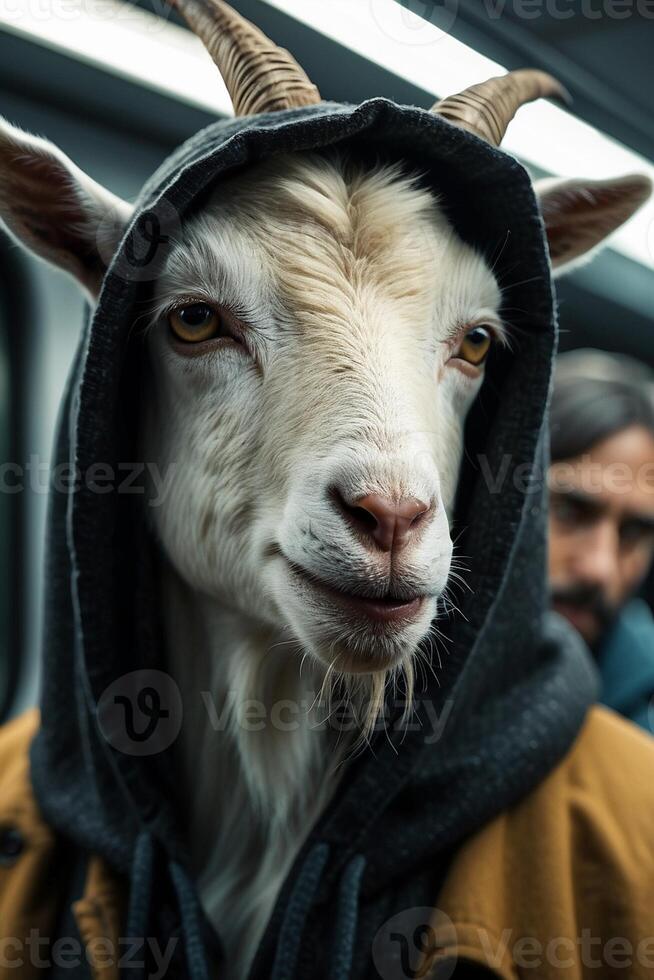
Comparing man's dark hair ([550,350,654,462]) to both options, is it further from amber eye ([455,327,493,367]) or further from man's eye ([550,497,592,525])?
amber eye ([455,327,493,367])

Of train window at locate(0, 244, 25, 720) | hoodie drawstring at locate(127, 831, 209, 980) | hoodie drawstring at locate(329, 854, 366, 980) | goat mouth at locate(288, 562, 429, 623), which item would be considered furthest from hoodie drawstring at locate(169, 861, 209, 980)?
train window at locate(0, 244, 25, 720)

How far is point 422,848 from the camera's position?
2.63 feet

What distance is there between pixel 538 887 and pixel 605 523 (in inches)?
42.9

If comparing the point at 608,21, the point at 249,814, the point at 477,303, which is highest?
the point at 608,21

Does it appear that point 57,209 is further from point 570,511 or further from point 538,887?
point 570,511

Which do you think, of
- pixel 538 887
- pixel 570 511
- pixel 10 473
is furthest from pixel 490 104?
pixel 10 473

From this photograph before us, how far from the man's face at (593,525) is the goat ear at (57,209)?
1165mm

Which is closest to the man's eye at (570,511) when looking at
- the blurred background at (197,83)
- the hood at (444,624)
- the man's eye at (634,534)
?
the man's eye at (634,534)

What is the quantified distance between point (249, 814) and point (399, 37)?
32.8 inches

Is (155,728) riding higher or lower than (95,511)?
lower

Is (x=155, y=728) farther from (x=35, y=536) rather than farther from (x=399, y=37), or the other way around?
(x=35, y=536)

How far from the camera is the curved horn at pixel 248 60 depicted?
733 millimetres

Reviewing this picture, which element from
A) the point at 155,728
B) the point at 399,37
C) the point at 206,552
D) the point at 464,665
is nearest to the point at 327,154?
the point at 399,37

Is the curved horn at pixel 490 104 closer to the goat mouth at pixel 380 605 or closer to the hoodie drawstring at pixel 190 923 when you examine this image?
the goat mouth at pixel 380 605
